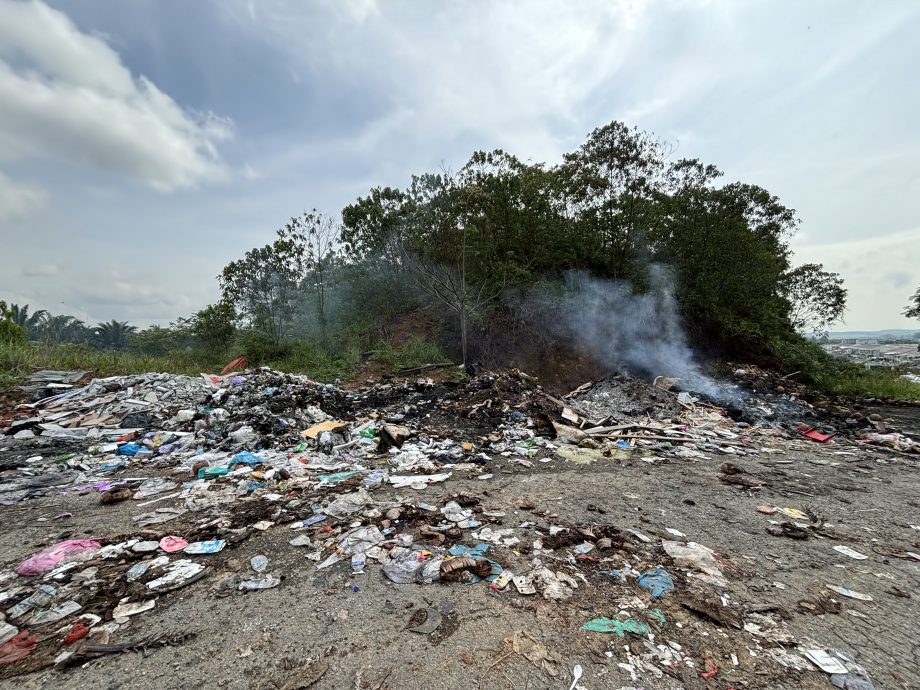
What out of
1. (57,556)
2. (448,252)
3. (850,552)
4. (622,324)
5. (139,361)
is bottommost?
(850,552)

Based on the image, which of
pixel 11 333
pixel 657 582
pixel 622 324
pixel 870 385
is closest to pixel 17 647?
pixel 657 582

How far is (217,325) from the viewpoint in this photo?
11594 millimetres

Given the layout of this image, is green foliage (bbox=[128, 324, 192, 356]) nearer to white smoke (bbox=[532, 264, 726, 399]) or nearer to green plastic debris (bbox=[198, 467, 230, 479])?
green plastic debris (bbox=[198, 467, 230, 479])

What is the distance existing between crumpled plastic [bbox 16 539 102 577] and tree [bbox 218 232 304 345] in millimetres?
9370

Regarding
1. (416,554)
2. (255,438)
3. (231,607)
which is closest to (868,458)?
(416,554)

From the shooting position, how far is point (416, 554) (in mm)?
2400

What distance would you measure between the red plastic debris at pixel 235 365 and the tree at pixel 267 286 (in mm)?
1086

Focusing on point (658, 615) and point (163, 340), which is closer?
point (658, 615)

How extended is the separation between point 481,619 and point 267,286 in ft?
38.4

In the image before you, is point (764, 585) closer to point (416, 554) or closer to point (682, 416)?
point (416, 554)

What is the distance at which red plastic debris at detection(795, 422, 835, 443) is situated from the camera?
19.6ft

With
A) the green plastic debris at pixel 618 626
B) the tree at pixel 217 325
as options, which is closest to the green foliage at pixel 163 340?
the tree at pixel 217 325

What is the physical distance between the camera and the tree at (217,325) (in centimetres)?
1157

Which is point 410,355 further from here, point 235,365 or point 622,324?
point 622,324
